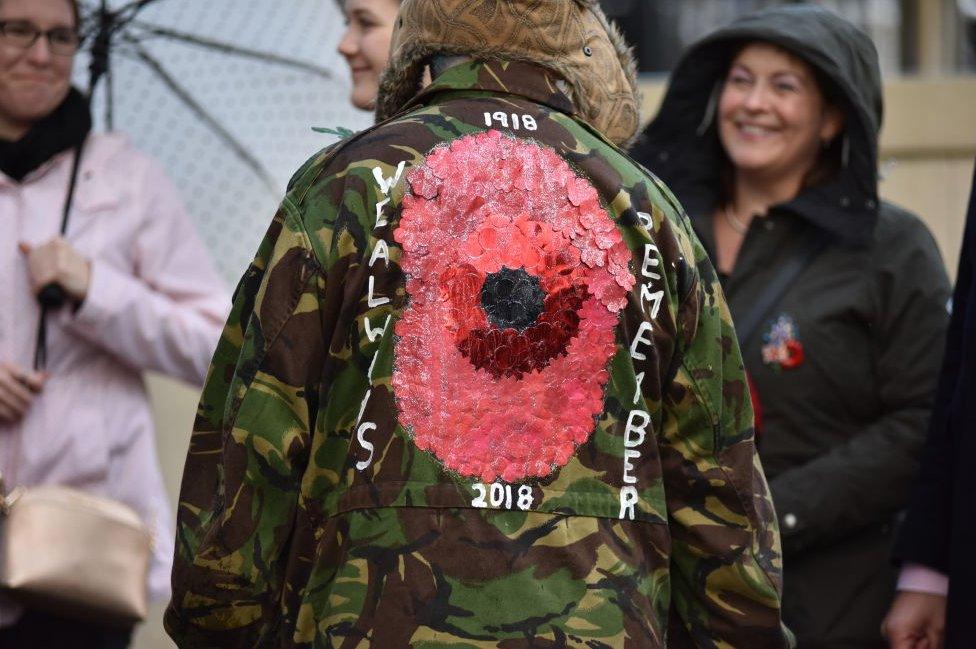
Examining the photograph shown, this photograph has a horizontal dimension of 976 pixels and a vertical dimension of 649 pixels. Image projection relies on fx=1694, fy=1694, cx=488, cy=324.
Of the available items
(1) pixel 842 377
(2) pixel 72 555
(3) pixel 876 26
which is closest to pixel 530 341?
(2) pixel 72 555

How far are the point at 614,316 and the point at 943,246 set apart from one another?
458 cm

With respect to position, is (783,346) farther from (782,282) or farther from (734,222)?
(734,222)

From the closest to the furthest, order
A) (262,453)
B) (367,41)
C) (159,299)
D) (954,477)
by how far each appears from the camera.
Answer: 1. (262,453)
2. (954,477)
3. (367,41)
4. (159,299)

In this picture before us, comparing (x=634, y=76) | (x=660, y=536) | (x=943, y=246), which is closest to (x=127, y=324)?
(x=634, y=76)

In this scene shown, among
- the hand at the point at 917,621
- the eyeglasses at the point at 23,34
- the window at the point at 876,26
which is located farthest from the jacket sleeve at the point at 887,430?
the window at the point at 876,26

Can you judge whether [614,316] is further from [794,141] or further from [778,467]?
[794,141]

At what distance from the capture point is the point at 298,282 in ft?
8.19

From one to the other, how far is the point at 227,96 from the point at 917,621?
2.20 meters

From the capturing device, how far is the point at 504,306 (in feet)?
8.26

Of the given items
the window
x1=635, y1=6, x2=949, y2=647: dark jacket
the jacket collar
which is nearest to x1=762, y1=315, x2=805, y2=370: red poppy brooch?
x1=635, y1=6, x2=949, y2=647: dark jacket

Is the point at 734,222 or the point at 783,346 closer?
the point at 783,346

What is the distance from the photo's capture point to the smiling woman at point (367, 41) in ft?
11.7

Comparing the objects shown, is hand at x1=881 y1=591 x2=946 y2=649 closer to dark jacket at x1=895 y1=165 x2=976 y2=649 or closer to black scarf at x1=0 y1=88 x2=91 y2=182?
dark jacket at x1=895 y1=165 x2=976 y2=649

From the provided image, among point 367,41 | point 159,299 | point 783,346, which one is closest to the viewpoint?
point 367,41
